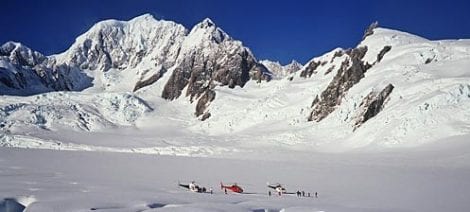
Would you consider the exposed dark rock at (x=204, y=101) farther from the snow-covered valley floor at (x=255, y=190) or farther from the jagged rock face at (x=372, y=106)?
the snow-covered valley floor at (x=255, y=190)

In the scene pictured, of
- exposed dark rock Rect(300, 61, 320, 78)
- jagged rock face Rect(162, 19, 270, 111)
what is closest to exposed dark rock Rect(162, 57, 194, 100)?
jagged rock face Rect(162, 19, 270, 111)

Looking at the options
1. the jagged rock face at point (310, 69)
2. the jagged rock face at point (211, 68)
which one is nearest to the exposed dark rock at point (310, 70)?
the jagged rock face at point (310, 69)

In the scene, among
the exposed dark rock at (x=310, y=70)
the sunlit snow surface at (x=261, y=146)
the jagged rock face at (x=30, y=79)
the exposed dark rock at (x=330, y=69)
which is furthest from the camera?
the jagged rock face at (x=30, y=79)

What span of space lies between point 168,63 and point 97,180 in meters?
164

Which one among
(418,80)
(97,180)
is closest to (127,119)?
(418,80)

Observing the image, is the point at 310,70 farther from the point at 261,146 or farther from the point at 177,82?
the point at 261,146

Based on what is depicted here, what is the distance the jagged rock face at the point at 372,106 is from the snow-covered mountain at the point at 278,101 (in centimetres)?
16

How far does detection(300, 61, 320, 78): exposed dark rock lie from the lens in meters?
121

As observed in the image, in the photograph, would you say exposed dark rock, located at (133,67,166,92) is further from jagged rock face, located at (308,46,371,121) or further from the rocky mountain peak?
jagged rock face, located at (308,46,371,121)

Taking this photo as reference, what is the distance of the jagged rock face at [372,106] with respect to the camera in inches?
2943

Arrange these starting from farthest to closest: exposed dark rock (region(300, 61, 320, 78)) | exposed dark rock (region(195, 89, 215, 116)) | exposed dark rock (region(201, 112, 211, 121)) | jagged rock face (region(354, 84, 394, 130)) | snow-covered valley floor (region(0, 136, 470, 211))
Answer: exposed dark rock (region(195, 89, 215, 116)) → exposed dark rock (region(201, 112, 211, 121)) → exposed dark rock (region(300, 61, 320, 78)) → jagged rock face (region(354, 84, 394, 130)) → snow-covered valley floor (region(0, 136, 470, 211))

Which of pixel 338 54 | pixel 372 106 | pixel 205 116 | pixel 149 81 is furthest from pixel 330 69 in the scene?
pixel 149 81

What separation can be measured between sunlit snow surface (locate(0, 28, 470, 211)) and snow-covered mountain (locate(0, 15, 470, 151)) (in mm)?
345

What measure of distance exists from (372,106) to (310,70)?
155ft
